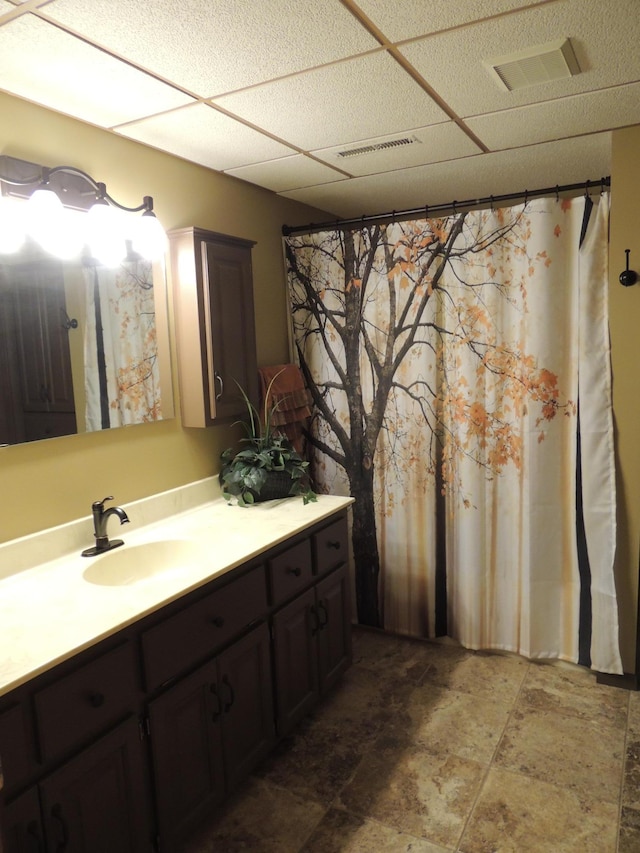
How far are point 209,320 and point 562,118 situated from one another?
1475 millimetres

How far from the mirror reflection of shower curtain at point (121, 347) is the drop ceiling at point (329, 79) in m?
0.51

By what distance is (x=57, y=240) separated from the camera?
1952 millimetres

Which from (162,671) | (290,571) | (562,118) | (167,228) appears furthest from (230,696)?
(562,118)

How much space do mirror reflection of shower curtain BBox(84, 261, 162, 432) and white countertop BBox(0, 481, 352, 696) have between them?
0.37m

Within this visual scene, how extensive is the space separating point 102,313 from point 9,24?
0.89m

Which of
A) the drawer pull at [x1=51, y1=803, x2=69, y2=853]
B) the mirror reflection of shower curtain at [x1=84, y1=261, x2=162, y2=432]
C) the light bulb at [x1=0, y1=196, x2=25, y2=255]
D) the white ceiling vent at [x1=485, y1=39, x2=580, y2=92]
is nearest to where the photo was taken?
the drawer pull at [x1=51, y1=803, x2=69, y2=853]

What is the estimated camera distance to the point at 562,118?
2.14 metres

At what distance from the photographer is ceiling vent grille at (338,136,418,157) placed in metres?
2.28

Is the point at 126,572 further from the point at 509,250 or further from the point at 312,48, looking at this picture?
the point at 509,250

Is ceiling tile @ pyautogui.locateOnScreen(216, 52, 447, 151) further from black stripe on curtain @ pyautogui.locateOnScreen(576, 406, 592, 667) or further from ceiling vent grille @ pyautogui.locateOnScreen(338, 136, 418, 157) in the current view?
black stripe on curtain @ pyautogui.locateOnScreen(576, 406, 592, 667)

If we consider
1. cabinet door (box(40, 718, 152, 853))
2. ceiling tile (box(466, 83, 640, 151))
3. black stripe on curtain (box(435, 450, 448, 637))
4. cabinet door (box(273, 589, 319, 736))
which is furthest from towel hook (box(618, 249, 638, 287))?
cabinet door (box(40, 718, 152, 853))

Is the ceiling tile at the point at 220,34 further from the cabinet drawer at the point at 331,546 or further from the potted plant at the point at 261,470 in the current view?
the cabinet drawer at the point at 331,546

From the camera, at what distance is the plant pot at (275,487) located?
8.39 ft

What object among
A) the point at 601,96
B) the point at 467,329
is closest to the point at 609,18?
the point at 601,96
